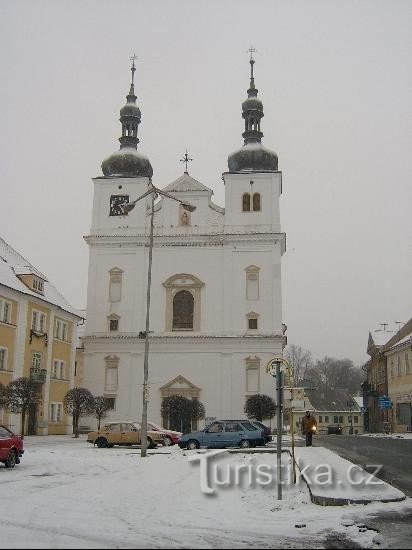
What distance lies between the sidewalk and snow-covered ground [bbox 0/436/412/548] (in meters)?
0.19

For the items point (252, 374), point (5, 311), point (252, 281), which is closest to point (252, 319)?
point (252, 281)

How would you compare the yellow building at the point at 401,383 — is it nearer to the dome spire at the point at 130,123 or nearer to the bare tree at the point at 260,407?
the bare tree at the point at 260,407

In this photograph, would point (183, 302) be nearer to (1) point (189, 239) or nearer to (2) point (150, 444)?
(1) point (189, 239)

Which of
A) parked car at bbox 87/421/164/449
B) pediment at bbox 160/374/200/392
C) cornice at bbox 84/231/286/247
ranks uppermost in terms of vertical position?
cornice at bbox 84/231/286/247

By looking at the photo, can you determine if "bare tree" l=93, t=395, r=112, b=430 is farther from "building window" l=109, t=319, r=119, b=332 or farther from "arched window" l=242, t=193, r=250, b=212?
"arched window" l=242, t=193, r=250, b=212

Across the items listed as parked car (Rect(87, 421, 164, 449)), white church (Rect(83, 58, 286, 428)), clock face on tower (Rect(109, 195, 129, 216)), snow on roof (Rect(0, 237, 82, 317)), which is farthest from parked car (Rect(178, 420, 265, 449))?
clock face on tower (Rect(109, 195, 129, 216))

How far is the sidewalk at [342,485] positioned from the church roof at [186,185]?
124 feet

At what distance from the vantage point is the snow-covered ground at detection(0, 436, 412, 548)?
8000mm

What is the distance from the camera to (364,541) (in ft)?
26.4

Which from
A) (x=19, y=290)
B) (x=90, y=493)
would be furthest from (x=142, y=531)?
(x=19, y=290)

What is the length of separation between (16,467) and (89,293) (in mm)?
34920

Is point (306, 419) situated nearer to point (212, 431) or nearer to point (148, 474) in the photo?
point (212, 431)

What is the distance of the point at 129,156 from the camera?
54156 millimetres

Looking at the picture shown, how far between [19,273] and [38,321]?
11.5 feet
